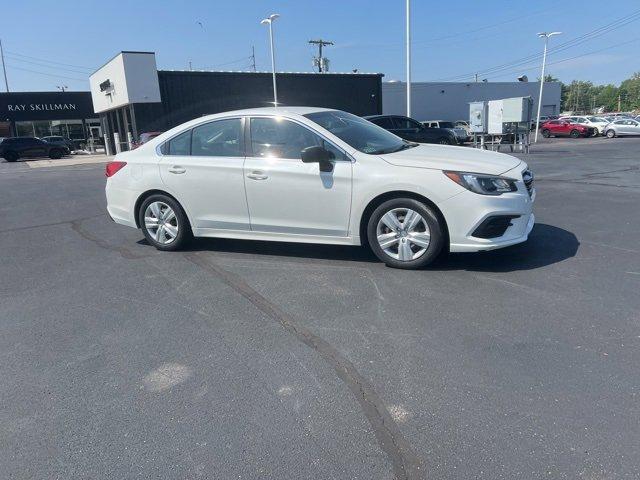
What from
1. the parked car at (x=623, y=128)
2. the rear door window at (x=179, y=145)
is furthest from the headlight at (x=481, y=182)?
the parked car at (x=623, y=128)

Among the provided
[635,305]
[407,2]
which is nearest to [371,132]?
[635,305]

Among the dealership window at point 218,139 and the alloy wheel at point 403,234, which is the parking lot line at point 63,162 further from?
the alloy wheel at point 403,234

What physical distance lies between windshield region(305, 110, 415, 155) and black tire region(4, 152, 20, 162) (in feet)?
117

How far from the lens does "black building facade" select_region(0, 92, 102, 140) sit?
1715 inches

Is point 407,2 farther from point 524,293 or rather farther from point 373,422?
point 373,422

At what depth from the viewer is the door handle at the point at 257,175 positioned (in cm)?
556

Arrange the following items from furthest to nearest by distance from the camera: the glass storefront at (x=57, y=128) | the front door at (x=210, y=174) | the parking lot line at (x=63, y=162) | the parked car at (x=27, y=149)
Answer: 1. the glass storefront at (x=57, y=128)
2. the parked car at (x=27, y=149)
3. the parking lot line at (x=63, y=162)
4. the front door at (x=210, y=174)

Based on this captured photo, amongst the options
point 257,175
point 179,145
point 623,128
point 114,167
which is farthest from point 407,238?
point 623,128

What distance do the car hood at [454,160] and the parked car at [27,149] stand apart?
3653cm

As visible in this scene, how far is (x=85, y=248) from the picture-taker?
6.87 metres

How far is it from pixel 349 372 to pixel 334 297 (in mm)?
1350

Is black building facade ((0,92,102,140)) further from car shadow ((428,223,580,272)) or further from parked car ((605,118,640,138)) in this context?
car shadow ((428,223,580,272))

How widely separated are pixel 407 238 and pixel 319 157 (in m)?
1.19

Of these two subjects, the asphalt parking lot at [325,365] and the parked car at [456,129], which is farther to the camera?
the parked car at [456,129]
